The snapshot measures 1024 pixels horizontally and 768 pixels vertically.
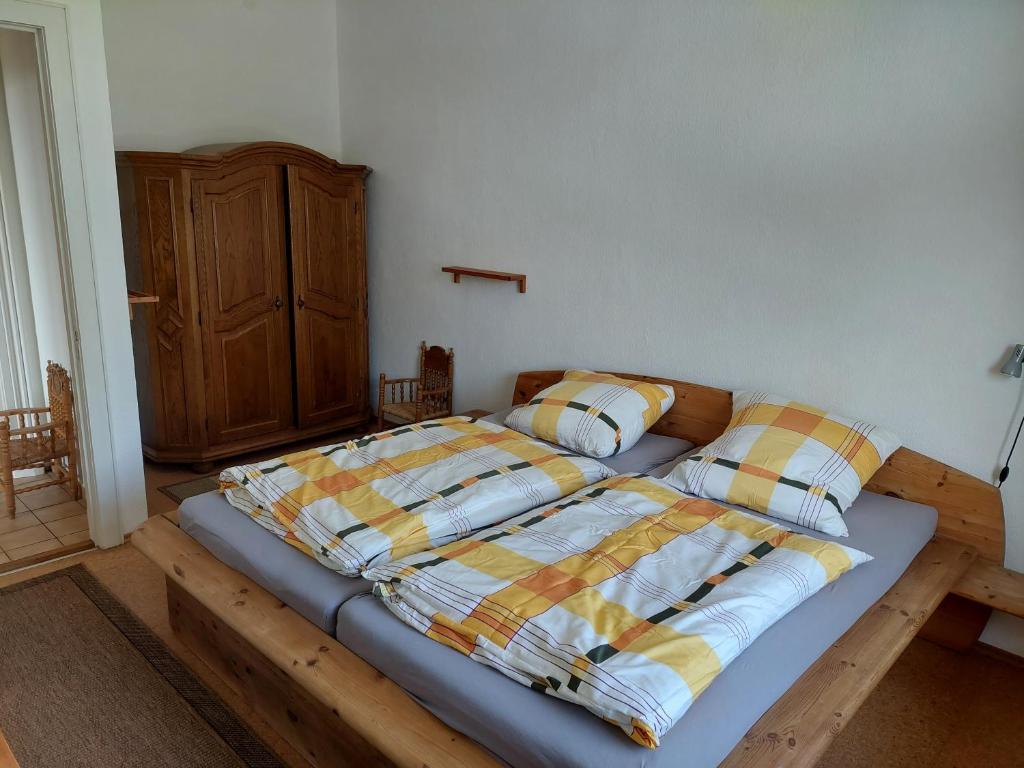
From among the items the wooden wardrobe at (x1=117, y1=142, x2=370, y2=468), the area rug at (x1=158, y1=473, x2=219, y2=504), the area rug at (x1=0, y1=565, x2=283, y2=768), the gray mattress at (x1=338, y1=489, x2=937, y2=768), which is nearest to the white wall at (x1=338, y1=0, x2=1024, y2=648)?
the wooden wardrobe at (x1=117, y1=142, x2=370, y2=468)

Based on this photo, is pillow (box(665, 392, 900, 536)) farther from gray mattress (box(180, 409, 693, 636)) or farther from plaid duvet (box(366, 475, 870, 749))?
gray mattress (box(180, 409, 693, 636))

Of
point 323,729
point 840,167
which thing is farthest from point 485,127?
point 323,729

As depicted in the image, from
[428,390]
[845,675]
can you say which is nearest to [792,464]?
[845,675]

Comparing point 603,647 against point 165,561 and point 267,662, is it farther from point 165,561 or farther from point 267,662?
point 165,561

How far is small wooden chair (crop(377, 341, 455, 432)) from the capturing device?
3.91 metres

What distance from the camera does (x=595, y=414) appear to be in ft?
9.09

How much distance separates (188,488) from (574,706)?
9.10ft


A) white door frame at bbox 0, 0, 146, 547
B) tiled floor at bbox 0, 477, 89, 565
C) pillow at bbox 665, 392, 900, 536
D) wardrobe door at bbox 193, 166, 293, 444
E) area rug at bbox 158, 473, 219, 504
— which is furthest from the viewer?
wardrobe door at bbox 193, 166, 293, 444

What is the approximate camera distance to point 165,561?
214 centimetres

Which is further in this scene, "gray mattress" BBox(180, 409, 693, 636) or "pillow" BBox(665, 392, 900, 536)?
"pillow" BBox(665, 392, 900, 536)

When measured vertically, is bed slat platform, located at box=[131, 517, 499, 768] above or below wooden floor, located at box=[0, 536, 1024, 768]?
above

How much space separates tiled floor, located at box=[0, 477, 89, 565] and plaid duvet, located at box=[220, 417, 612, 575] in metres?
1.27

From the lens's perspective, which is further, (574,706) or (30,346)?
(30,346)

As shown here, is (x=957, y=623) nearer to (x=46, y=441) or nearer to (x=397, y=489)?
(x=397, y=489)
